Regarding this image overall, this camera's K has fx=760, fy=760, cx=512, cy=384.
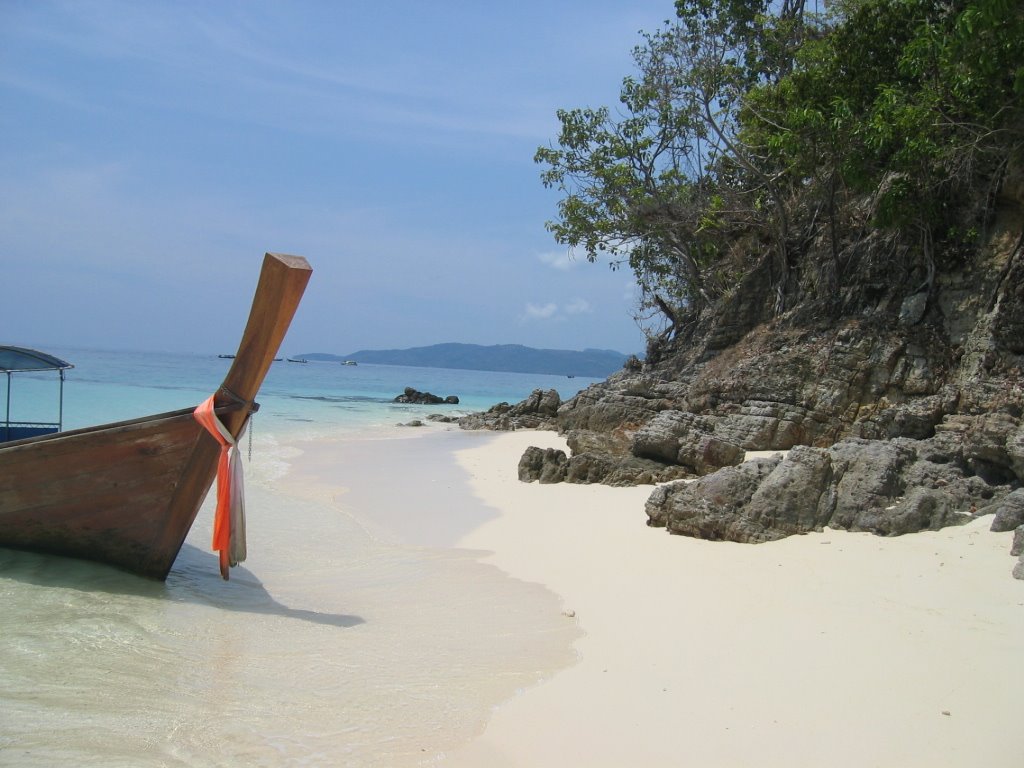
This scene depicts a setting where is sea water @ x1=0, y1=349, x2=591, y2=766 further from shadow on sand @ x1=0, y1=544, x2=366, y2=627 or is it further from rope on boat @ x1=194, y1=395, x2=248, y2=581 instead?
rope on boat @ x1=194, y1=395, x2=248, y2=581

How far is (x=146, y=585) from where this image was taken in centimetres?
507

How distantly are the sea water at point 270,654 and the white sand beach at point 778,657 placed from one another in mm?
295

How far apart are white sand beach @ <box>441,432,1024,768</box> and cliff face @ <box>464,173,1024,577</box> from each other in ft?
1.49

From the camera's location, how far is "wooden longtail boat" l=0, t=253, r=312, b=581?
196 inches

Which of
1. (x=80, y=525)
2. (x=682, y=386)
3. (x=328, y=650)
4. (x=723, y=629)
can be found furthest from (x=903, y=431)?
(x=80, y=525)

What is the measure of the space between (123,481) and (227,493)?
0.79 metres

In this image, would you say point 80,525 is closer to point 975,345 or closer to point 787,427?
point 787,427

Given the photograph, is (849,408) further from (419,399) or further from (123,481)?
(419,399)

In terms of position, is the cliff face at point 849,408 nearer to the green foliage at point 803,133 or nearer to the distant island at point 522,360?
the green foliage at point 803,133

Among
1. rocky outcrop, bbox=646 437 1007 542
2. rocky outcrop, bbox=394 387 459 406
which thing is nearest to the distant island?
rocky outcrop, bbox=394 387 459 406

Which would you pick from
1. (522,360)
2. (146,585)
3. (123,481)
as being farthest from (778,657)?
(522,360)

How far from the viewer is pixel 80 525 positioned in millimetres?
5102

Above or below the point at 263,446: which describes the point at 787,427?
above

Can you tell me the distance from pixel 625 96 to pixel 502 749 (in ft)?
67.1
